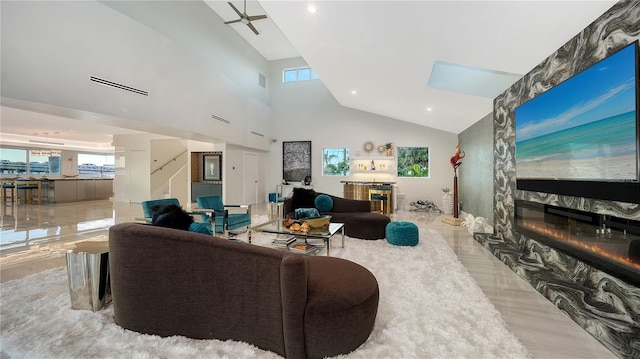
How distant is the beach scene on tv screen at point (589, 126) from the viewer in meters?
1.85

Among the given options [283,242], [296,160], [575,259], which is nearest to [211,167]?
[296,160]

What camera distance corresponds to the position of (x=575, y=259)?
2383 millimetres

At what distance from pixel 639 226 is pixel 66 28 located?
6.79 metres

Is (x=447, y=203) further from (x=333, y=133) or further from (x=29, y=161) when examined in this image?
(x=29, y=161)

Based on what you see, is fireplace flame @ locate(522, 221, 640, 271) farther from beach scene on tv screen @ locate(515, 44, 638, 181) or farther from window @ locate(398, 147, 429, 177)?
window @ locate(398, 147, 429, 177)

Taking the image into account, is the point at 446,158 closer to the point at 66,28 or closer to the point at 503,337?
the point at 503,337

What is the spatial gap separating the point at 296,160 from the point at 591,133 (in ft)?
26.4

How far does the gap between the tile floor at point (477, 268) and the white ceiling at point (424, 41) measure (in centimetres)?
252

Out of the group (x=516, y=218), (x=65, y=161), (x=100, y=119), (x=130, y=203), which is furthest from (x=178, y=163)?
(x=516, y=218)

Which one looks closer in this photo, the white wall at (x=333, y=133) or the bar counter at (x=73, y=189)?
the white wall at (x=333, y=133)

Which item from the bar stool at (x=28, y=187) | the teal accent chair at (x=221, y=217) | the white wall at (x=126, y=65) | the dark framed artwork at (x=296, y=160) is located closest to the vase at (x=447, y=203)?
the dark framed artwork at (x=296, y=160)

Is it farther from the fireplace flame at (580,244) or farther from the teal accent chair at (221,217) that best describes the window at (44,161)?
the fireplace flame at (580,244)

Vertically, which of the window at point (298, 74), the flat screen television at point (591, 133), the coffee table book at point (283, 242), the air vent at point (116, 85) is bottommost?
the coffee table book at point (283, 242)

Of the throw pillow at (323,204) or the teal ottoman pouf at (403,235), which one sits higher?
the throw pillow at (323,204)
